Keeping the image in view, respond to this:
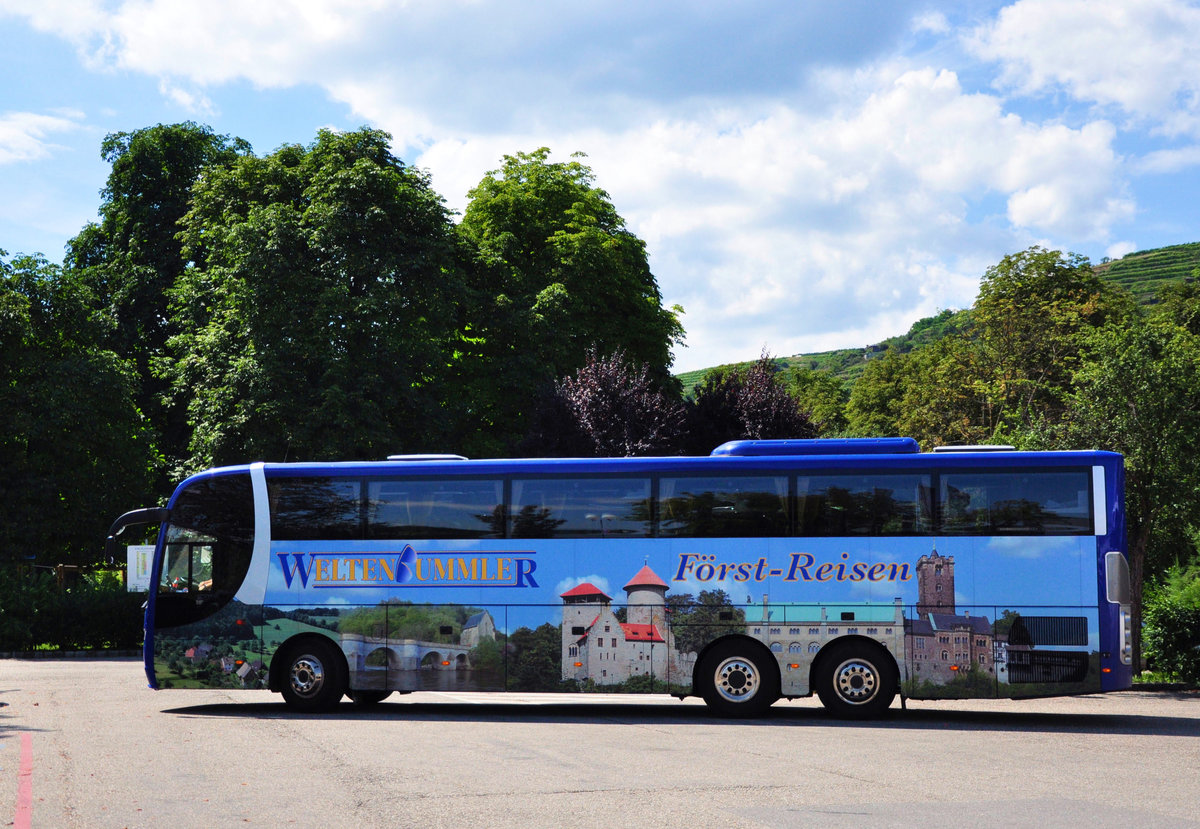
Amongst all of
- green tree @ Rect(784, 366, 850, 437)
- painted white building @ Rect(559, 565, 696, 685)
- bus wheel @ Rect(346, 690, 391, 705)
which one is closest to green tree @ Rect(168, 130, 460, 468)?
bus wheel @ Rect(346, 690, 391, 705)

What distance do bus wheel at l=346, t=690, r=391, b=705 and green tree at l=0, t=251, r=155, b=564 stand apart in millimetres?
23229

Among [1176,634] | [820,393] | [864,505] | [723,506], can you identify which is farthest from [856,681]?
[820,393]

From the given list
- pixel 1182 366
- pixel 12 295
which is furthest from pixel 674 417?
pixel 12 295

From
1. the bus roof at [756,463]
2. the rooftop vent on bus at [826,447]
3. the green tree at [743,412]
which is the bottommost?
the bus roof at [756,463]

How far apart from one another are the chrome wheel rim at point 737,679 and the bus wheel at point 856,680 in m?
0.84

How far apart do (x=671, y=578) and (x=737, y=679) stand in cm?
160

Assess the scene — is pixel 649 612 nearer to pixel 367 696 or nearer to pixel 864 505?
pixel 864 505

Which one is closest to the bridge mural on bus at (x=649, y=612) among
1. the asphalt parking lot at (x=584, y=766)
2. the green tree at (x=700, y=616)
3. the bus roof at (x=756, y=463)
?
the green tree at (x=700, y=616)

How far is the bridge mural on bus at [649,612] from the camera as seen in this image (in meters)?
15.5

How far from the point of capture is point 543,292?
131 feet

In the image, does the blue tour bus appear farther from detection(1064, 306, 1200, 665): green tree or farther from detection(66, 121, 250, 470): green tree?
detection(66, 121, 250, 470): green tree

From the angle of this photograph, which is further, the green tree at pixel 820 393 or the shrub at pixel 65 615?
the green tree at pixel 820 393

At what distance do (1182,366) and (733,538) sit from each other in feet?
39.0

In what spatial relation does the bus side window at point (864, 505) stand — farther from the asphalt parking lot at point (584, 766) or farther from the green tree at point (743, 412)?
the green tree at point (743, 412)
